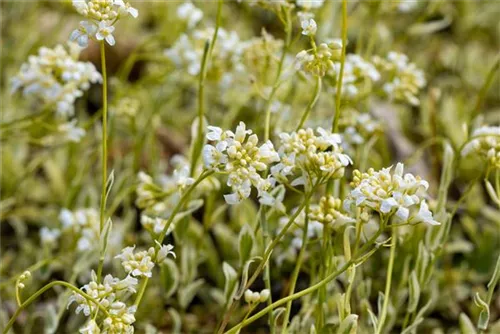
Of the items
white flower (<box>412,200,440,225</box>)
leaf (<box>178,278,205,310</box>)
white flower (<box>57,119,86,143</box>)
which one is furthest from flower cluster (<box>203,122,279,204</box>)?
white flower (<box>57,119,86,143</box>)

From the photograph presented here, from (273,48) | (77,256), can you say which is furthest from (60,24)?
(273,48)

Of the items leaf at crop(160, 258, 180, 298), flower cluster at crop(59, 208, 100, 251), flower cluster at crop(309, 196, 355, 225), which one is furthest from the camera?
flower cluster at crop(59, 208, 100, 251)

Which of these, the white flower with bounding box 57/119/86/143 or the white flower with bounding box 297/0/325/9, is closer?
the white flower with bounding box 297/0/325/9

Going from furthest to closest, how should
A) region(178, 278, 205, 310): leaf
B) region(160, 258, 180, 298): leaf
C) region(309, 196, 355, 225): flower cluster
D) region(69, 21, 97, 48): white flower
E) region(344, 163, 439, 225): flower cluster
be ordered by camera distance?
region(178, 278, 205, 310): leaf → region(160, 258, 180, 298): leaf → region(309, 196, 355, 225): flower cluster → region(69, 21, 97, 48): white flower → region(344, 163, 439, 225): flower cluster

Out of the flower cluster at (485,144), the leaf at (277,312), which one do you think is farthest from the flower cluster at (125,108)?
the flower cluster at (485,144)

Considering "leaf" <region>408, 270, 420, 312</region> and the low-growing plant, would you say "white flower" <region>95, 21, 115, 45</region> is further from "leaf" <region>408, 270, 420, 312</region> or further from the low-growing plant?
"leaf" <region>408, 270, 420, 312</region>

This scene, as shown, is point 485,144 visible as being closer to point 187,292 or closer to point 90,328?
point 187,292

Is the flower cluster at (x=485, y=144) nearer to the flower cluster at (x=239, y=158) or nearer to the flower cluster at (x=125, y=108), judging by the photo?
the flower cluster at (x=239, y=158)

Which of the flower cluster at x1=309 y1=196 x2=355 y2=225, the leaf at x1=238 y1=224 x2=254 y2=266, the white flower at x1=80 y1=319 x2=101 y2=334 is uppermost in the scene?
the flower cluster at x1=309 y1=196 x2=355 y2=225
